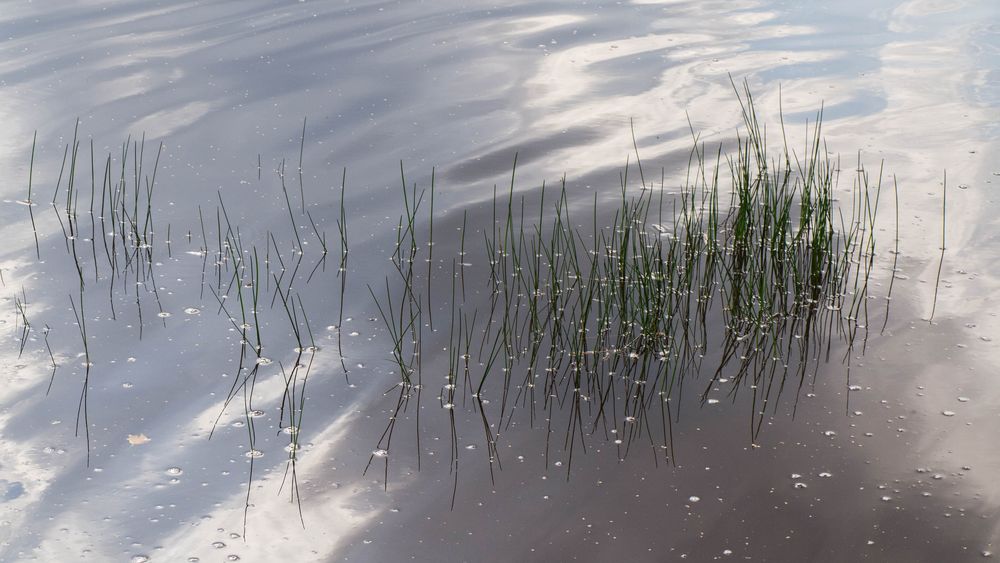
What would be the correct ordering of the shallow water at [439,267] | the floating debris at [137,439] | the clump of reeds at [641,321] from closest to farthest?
the shallow water at [439,267]
the floating debris at [137,439]
the clump of reeds at [641,321]

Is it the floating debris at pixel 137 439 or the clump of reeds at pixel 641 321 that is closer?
the floating debris at pixel 137 439

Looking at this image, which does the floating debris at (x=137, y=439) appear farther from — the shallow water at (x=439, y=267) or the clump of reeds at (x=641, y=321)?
the clump of reeds at (x=641, y=321)

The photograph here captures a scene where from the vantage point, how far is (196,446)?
2660mm

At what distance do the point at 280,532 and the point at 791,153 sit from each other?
9.49 feet

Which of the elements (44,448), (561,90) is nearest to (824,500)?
(44,448)

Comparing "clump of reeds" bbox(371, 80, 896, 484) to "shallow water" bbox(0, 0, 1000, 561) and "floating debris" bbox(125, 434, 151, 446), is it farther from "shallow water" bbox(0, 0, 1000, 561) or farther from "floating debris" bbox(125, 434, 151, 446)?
"floating debris" bbox(125, 434, 151, 446)

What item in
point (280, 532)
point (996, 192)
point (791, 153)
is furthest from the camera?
point (791, 153)

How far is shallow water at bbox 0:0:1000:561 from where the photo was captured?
2387mm

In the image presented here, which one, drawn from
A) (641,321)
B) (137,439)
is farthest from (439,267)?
(137,439)

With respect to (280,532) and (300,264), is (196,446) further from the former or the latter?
(300,264)

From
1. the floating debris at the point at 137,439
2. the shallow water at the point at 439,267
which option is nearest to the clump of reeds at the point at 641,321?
the shallow water at the point at 439,267

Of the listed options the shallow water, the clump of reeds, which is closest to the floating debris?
the shallow water

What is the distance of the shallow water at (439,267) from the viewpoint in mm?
2387

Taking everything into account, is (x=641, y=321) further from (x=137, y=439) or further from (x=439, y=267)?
(x=137, y=439)
